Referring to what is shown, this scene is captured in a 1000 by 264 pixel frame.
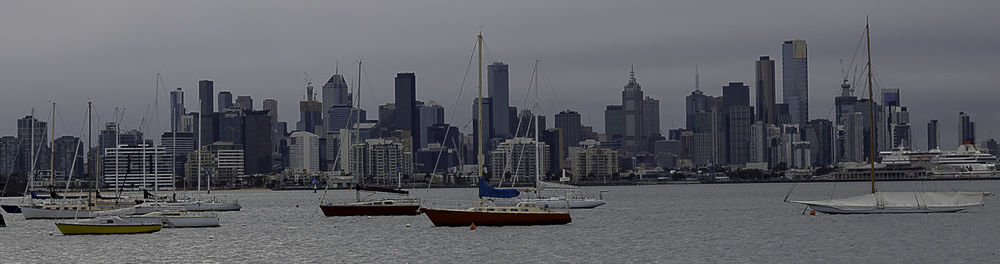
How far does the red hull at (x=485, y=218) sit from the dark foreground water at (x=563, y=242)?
39.3 inches

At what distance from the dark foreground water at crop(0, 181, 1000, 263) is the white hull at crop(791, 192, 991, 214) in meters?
0.61

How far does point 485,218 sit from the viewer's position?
281 feet

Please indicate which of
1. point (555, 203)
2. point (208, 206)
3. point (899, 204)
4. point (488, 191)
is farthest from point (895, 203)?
point (208, 206)

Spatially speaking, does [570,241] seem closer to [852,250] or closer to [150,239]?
[852,250]

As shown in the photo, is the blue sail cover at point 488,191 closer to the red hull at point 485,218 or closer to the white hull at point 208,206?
the red hull at point 485,218

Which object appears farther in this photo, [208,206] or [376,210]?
[208,206]

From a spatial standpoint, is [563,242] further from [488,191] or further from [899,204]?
[899,204]

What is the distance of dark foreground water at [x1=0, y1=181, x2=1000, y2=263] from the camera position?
66188 millimetres

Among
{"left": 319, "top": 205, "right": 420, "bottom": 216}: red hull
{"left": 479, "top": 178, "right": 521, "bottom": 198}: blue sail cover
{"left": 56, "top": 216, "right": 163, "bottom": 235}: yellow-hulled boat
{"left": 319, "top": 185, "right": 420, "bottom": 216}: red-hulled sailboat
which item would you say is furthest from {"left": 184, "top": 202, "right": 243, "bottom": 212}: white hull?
{"left": 479, "top": 178, "right": 521, "bottom": 198}: blue sail cover

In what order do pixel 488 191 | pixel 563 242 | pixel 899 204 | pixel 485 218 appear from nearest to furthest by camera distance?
pixel 563 242
pixel 485 218
pixel 488 191
pixel 899 204

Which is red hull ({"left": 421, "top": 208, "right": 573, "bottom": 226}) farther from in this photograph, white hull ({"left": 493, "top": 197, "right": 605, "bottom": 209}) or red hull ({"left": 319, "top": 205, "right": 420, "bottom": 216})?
white hull ({"left": 493, "top": 197, "right": 605, "bottom": 209})

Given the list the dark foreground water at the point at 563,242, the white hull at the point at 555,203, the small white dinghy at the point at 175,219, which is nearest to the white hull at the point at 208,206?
the white hull at the point at 555,203

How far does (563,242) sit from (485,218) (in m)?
11.4

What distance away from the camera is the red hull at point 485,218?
8556 centimetres
